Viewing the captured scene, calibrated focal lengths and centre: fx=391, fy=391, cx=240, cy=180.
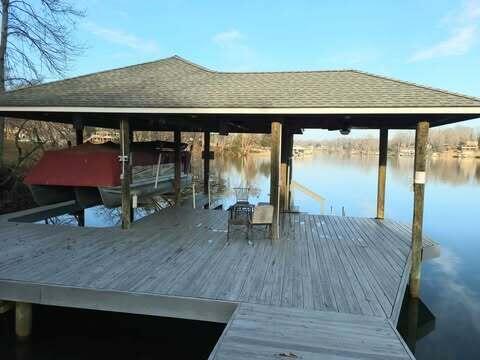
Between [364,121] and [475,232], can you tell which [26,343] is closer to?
[364,121]

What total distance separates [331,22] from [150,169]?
11184mm

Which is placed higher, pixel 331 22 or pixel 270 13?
pixel 270 13

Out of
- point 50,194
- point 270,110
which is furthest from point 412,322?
point 50,194

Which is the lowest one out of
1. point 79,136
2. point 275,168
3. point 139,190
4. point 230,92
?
point 139,190

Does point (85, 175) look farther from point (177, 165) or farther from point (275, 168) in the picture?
point (275, 168)

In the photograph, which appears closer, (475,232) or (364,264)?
(364,264)

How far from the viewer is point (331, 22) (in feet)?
56.3

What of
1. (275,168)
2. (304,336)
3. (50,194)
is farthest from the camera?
(50,194)

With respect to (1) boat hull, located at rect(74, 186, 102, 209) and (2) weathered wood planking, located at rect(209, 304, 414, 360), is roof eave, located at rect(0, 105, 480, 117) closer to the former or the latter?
(1) boat hull, located at rect(74, 186, 102, 209)

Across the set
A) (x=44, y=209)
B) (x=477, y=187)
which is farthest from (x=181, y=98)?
(x=477, y=187)

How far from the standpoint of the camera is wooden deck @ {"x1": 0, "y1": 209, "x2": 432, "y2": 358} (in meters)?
4.26

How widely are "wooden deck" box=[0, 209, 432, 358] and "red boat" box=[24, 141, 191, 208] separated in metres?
1.41

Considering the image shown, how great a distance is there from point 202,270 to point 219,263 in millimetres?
384

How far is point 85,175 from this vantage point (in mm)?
8852
